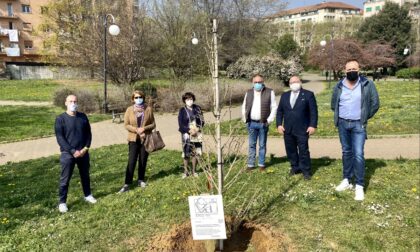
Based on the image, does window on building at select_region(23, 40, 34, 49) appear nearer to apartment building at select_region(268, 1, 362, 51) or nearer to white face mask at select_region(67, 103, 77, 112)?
apartment building at select_region(268, 1, 362, 51)

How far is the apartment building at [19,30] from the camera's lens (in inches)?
2024

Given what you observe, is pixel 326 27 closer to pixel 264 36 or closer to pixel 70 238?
pixel 264 36

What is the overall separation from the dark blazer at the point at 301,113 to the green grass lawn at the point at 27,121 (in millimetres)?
9799

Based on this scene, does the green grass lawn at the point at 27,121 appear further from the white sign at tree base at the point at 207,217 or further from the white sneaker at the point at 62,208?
the white sign at tree base at the point at 207,217

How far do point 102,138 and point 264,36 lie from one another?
28.7 metres

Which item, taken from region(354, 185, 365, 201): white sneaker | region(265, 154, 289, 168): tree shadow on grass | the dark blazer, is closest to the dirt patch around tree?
region(354, 185, 365, 201): white sneaker

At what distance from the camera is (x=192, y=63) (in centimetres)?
2245

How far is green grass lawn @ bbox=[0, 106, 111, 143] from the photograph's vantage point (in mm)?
12984

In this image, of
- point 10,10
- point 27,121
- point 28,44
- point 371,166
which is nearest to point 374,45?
point 27,121

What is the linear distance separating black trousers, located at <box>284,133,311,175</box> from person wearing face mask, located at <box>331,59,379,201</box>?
2.34 feet

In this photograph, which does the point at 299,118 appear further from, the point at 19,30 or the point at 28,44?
the point at 28,44

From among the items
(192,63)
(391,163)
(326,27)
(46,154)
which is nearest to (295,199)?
(391,163)

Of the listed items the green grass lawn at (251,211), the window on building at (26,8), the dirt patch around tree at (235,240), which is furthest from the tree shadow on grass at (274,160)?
the window on building at (26,8)

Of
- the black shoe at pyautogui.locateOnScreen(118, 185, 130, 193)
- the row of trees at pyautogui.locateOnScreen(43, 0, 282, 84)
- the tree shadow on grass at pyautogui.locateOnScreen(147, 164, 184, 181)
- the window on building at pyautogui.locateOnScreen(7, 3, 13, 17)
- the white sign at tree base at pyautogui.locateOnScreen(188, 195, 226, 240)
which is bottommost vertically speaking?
the tree shadow on grass at pyautogui.locateOnScreen(147, 164, 184, 181)
